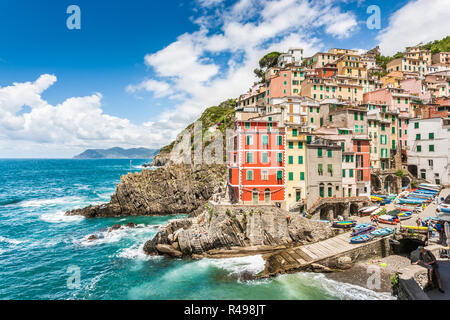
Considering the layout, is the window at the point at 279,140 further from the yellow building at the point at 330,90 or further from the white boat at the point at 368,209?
the yellow building at the point at 330,90

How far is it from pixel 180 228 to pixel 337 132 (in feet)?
96.7

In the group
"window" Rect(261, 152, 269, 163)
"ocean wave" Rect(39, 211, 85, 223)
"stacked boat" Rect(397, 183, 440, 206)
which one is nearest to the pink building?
"stacked boat" Rect(397, 183, 440, 206)

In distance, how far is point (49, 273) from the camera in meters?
28.2

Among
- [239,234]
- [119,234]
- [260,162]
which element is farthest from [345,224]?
[119,234]

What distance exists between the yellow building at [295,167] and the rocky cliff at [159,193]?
20324 millimetres

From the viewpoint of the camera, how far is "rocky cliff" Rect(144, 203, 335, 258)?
1199 inches

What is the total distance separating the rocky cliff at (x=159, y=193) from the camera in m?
52.1

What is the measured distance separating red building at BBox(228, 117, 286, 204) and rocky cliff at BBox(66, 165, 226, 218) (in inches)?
755

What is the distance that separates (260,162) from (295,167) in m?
5.37

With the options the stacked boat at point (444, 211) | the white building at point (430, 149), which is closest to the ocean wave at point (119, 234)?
the stacked boat at point (444, 211)

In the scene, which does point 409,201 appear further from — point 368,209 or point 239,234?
point 239,234

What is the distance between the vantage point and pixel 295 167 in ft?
115

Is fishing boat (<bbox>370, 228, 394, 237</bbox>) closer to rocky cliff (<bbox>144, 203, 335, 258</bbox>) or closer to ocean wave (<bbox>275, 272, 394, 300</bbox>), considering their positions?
rocky cliff (<bbox>144, 203, 335, 258</bbox>)
